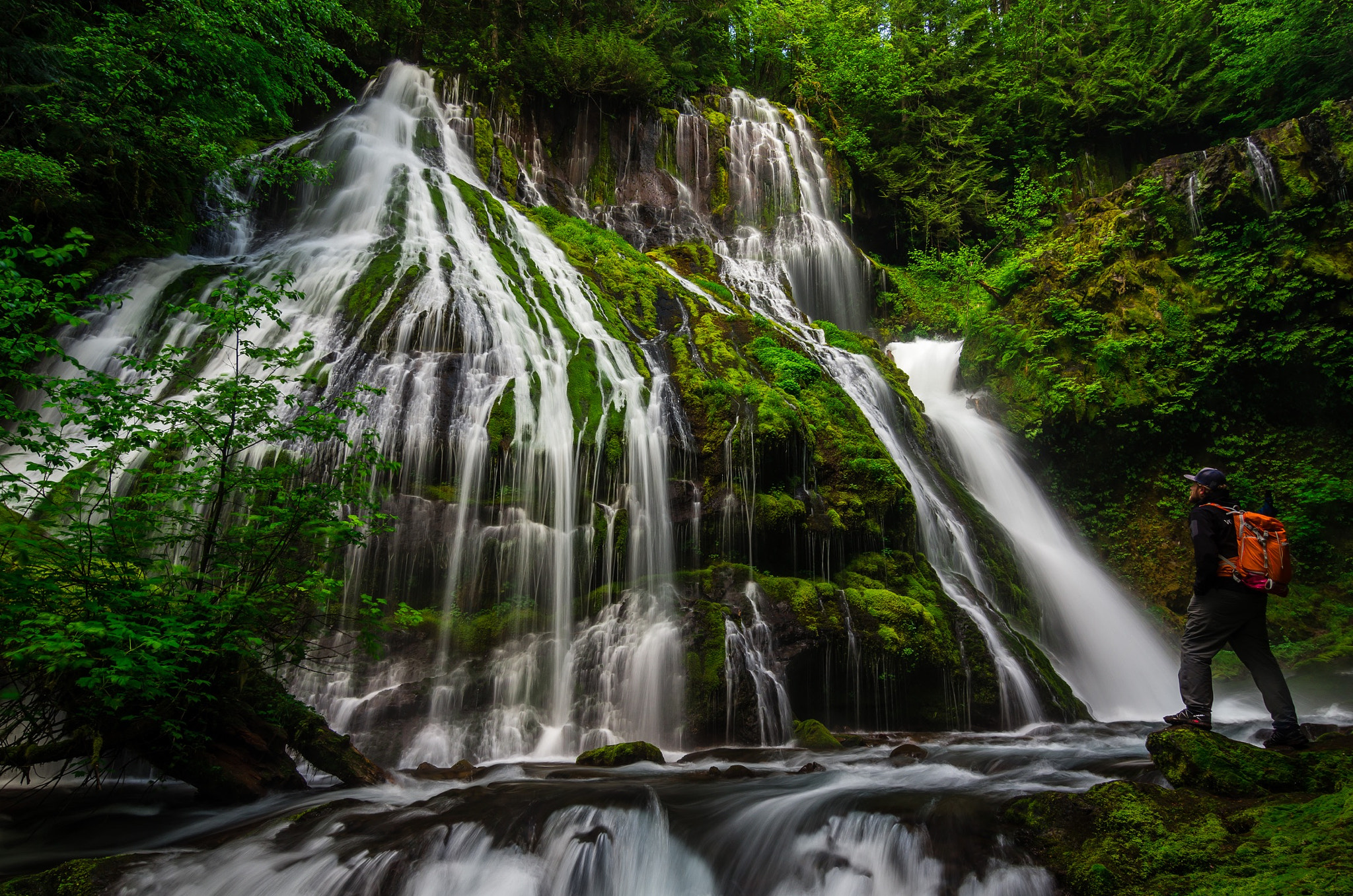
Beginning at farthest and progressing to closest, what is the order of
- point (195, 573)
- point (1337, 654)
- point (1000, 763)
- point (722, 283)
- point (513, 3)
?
point (513, 3), point (722, 283), point (1337, 654), point (1000, 763), point (195, 573)

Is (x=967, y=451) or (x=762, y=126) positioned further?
(x=762, y=126)

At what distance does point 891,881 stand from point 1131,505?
12319 millimetres

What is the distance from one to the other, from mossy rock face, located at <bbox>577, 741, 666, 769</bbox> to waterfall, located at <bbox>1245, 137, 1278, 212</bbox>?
48.7ft

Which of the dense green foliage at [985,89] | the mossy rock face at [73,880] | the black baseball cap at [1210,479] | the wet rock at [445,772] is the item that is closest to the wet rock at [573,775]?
the wet rock at [445,772]

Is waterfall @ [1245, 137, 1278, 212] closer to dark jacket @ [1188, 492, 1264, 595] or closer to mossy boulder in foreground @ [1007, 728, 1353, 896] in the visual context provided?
dark jacket @ [1188, 492, 1264, 595]

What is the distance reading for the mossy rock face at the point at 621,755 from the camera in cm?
573

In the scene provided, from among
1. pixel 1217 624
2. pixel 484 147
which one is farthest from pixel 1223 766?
pixel 484 147

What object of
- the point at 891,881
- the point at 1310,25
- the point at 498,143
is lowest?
the point at 891,881

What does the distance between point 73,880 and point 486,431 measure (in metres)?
5.71

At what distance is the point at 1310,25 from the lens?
51.7ft

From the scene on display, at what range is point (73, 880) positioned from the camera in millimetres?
3227

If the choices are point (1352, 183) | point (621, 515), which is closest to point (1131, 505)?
point (1352, 183)

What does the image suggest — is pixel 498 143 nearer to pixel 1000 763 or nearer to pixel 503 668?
pixel 503 668

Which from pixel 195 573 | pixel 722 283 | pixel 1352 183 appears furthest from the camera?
pixel 722 283
